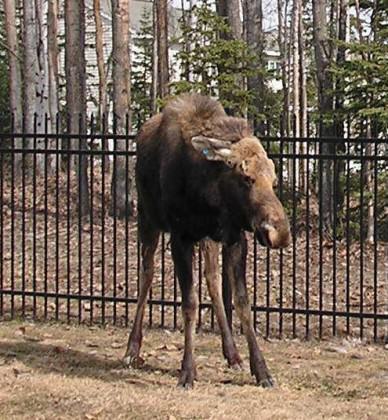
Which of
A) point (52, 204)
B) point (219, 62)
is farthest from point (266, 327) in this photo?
point (52, 204)

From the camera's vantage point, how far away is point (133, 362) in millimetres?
9406

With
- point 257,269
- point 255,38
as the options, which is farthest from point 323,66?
point 257,269

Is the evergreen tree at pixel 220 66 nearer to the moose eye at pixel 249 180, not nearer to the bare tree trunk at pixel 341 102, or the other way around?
the bare tree trunk at pixel 341 102

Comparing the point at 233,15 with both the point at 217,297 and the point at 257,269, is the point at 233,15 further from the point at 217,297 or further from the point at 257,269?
the point at 217,297

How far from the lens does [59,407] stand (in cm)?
737

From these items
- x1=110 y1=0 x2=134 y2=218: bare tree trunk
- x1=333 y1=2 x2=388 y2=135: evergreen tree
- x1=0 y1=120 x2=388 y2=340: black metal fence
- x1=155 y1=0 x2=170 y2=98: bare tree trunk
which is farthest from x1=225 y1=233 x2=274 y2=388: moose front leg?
x1=155 y1=0 x2=170 y2=98: bare tree trunk

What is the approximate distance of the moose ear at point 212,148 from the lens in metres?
8.00

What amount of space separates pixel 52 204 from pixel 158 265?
744 cm

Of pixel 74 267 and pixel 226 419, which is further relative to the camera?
pixel 74 267

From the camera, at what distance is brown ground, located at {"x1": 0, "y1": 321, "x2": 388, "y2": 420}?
738cm

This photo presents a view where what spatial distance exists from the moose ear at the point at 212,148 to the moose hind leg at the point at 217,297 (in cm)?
148

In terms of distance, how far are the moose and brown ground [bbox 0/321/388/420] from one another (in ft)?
1.17

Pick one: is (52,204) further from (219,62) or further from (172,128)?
(172,128)

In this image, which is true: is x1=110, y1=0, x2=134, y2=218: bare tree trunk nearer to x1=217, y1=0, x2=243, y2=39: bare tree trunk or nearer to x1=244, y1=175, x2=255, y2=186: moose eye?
x1=217, y1=0, x2=243, y2=39: bare tree trunk
